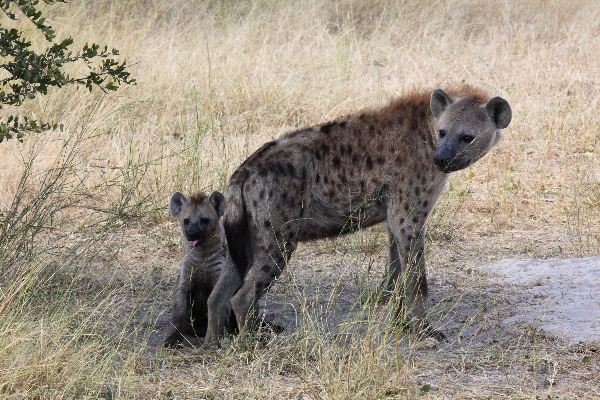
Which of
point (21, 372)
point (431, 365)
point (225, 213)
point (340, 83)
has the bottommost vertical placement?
point (431, 365)

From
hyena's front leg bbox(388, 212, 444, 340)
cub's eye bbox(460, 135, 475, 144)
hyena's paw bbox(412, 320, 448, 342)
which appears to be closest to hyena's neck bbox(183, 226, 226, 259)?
hyena's front leg bbox(388, 212, 444, 340)

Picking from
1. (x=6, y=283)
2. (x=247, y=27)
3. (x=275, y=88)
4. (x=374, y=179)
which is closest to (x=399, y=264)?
(x=374, y=179)

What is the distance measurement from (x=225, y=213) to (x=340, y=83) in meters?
4.24

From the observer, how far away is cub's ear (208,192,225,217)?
494cm

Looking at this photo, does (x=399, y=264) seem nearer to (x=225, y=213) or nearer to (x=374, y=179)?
(x=374, y=179)

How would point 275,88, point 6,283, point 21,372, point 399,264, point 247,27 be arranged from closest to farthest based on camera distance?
1. point 21,372
2. point 6,283
3. point 399,264
4. point 275,88
5. point 247,27

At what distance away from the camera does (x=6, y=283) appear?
4.73 metres

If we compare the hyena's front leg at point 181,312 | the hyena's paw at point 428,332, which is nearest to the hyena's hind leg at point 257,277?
the hyena's front leg at point 181,312

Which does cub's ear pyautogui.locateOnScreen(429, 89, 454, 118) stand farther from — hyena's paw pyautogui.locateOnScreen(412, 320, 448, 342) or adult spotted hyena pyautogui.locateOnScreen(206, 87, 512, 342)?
hyena's paw pyautogui.locateOnScreen(412, 320, 448, 342)

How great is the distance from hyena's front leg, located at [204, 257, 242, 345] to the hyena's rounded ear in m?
1.37

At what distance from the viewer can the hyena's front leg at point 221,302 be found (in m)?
4.78

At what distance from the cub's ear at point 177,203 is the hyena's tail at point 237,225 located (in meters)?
0.32

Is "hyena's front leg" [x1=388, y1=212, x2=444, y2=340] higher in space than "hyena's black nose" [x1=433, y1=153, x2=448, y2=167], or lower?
lower

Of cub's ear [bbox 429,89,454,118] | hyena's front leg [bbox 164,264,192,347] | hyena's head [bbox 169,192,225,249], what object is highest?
cub's ear [bbox 429,89,454,118]
